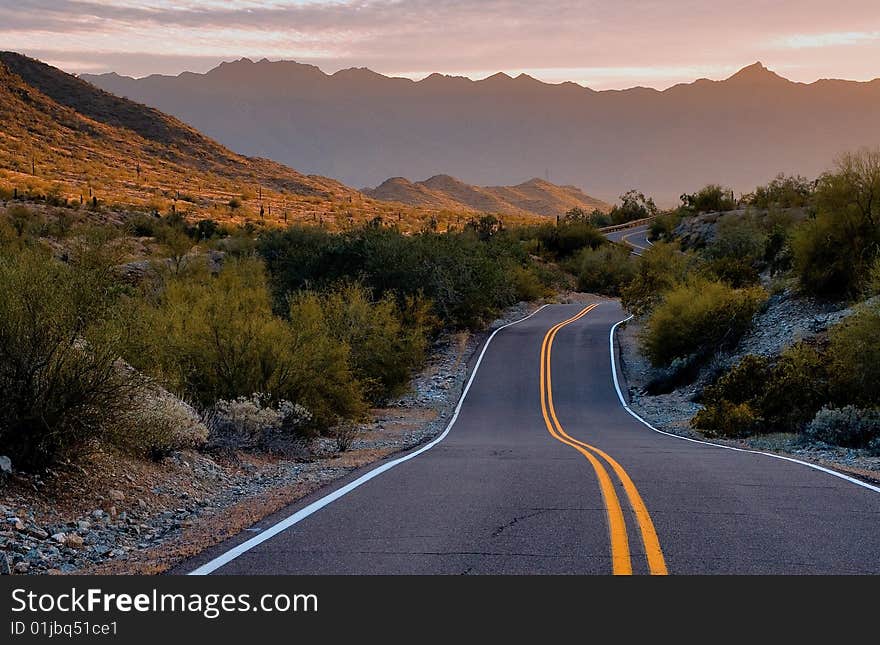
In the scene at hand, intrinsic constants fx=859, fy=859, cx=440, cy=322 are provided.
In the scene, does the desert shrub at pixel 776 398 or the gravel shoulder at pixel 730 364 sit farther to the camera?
the gravel shoulder at pixel 730 364

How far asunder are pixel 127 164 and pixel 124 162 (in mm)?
474

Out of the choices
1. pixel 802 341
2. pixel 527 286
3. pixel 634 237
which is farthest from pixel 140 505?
pixel 634 237

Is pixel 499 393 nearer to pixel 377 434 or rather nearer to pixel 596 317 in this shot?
pixel 377 434

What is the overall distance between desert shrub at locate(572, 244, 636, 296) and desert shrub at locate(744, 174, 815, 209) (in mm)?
13605

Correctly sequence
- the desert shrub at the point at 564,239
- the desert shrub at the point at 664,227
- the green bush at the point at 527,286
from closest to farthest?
1. the green bush at the point at 527,286
2. the desert shrub at the point at 564,239
3. the desert shrub at the point at 664,227

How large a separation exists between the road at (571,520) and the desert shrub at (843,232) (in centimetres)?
1945

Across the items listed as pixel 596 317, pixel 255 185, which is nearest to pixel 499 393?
pixel 596 317

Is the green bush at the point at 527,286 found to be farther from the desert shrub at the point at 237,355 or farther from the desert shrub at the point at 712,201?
the desert shrub at the point at 237,355

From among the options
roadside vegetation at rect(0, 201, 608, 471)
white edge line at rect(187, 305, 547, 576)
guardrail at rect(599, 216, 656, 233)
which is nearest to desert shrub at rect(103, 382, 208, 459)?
roadside vegetation at rect(0, 201, 608, 471)

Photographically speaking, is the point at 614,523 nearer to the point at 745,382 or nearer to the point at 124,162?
the point at 745,382

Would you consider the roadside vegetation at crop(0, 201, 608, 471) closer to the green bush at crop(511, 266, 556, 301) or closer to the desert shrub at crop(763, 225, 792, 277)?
the green bush at crop(511, 266, 556, 301)

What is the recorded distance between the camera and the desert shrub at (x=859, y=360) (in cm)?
2000

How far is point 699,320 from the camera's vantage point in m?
34.2

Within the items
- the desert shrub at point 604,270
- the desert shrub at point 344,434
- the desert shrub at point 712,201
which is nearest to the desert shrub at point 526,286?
the desert shrub at point 604,270
